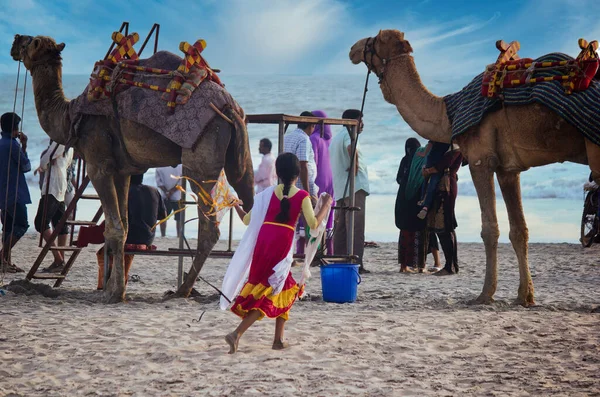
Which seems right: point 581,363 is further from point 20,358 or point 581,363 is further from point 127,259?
point 127,259

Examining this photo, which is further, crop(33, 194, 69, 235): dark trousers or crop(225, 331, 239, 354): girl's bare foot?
crop(33, 194, 69, 235): dark trousers

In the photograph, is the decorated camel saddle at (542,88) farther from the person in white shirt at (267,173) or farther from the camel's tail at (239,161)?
the person in white shirt at (267,173)

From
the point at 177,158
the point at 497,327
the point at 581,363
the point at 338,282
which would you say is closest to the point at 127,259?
the point at 177,158

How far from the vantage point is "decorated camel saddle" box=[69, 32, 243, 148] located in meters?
7.44

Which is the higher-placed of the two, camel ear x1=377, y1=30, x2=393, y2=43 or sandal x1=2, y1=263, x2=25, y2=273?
camel ear x1=377, y1=30, x2=393, y2=43

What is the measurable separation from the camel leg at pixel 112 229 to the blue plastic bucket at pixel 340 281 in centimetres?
202

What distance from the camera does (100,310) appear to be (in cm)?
725

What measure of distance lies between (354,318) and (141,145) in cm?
267

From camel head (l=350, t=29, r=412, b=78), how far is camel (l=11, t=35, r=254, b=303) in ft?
5.07

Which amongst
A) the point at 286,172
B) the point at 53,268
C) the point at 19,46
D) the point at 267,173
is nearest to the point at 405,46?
the point at 286,172

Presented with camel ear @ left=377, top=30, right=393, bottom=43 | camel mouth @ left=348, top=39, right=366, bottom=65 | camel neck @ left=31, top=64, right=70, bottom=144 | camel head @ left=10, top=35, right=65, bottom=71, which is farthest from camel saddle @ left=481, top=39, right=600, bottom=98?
camel head @ left=10, top=35, right=65, bottom=71

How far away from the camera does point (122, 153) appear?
7945mm

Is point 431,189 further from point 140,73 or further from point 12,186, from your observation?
point 12,186

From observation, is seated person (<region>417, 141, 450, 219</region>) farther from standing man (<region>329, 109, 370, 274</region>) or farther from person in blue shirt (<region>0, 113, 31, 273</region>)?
person in blue shirt (<region>0, 113, 31, 273</region>)
